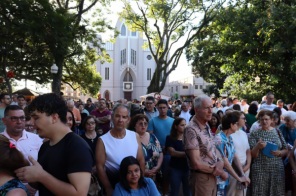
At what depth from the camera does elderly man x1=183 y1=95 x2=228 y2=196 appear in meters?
4.13

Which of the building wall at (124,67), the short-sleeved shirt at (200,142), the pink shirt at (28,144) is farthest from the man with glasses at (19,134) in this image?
the building wall at (124,67)

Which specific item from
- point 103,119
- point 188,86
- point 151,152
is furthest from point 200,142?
point 188,86

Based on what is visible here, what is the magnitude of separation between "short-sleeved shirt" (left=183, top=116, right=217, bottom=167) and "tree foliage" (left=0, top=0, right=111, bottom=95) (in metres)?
17.4

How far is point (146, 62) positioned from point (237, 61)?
163ft

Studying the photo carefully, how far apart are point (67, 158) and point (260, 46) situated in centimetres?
1688

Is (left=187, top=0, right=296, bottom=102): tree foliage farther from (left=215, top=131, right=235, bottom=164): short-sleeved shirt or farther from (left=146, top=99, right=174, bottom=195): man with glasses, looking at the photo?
(left=215, top=131, right=235, bottom=164): short-sleeved shirt

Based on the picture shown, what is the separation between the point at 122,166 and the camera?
158 inches

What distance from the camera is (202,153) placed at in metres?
4.21

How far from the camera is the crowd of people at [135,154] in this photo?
243 cm

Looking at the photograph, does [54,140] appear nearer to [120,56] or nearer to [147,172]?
[147,172]

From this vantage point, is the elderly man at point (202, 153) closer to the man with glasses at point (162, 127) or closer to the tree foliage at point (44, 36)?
the man with glasses at point (162, 127)

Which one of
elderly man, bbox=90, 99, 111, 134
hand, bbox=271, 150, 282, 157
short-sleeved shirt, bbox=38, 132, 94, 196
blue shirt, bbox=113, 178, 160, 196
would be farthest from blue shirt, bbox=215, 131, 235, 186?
elderly man, bbox=90, 99, 111, 134

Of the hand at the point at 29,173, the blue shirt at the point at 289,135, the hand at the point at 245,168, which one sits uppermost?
the hand at the point at 29,173

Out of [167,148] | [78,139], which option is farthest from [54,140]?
[167,148]
